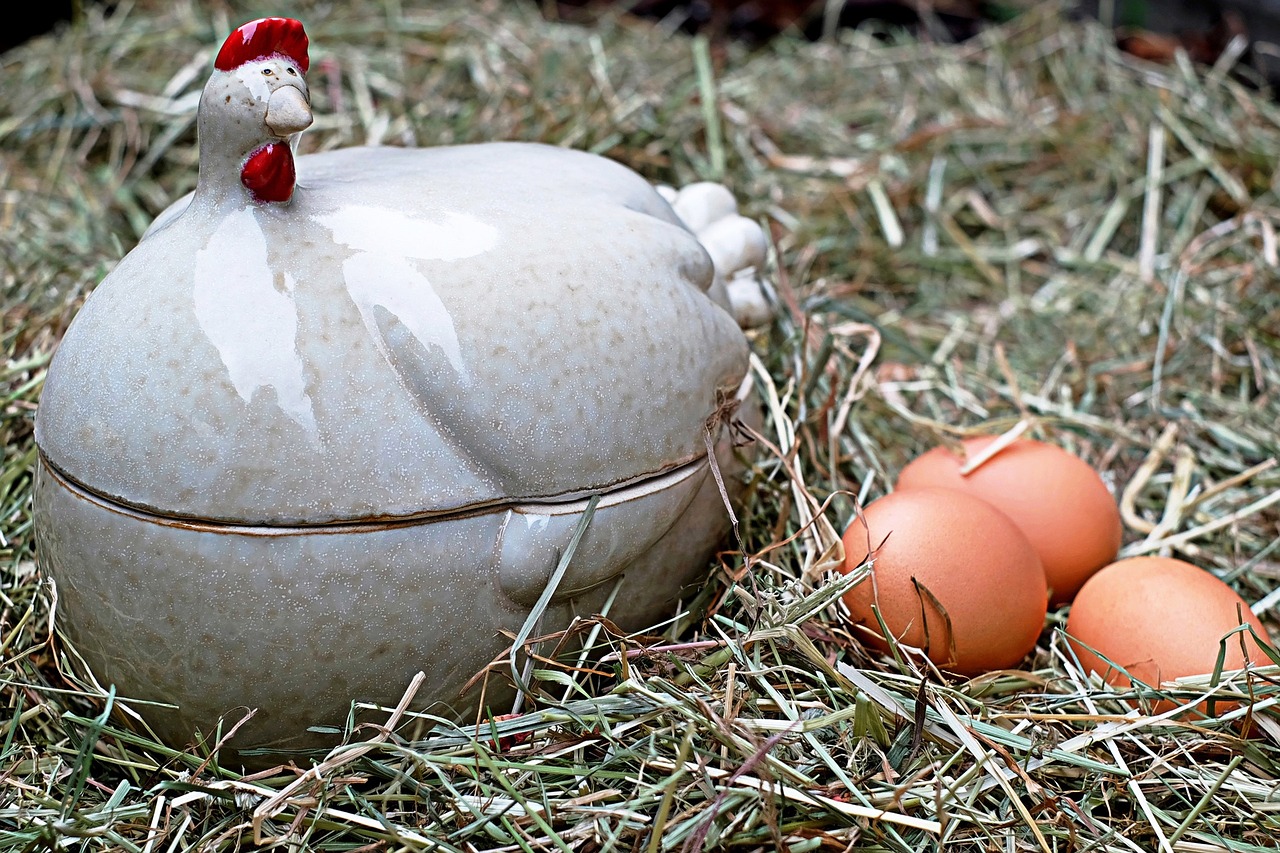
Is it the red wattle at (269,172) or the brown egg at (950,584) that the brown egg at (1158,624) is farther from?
the red wattle at (269,172)

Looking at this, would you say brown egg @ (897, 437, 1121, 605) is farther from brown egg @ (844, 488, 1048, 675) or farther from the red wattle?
the red wattle

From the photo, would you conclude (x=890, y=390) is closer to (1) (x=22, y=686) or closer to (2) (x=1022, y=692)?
(2) (x=1022, y=692)

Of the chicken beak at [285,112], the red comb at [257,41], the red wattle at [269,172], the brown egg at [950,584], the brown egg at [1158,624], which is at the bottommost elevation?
the brown egg at [1158,624]

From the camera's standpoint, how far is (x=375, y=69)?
8.72ft

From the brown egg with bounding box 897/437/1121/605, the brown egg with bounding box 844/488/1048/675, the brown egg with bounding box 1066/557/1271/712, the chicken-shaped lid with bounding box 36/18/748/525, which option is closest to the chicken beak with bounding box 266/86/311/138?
the chicken-shaped lid with bounding box 36/18/748/525

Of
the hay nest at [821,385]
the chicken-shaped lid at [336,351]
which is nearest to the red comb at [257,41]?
the chicken-shaped lid at [336,351]

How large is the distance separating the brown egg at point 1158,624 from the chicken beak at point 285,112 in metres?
1.08

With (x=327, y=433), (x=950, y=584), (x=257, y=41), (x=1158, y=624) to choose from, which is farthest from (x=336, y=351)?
(x=1158, y=624)

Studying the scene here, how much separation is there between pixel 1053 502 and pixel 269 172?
3.57 feet

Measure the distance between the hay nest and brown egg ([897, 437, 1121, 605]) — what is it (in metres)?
0.09

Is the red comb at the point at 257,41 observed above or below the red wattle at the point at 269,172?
above

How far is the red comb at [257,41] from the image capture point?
115 cm

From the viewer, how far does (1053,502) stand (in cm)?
153

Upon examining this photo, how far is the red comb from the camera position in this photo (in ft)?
3.77
